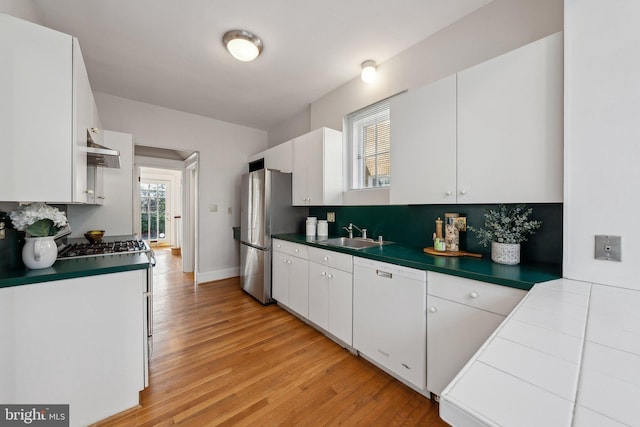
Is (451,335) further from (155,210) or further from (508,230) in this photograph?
(155,210)

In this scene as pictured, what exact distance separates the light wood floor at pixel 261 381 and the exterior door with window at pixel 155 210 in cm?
592

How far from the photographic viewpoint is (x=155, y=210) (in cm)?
754

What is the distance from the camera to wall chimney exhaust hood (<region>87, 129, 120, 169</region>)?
1.69 m

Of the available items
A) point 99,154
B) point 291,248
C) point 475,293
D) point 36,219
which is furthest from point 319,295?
point 99,154

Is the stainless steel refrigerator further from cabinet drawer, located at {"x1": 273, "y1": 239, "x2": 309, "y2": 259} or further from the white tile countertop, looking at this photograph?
the white tile countertop

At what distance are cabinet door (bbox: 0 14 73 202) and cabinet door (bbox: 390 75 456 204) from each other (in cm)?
202

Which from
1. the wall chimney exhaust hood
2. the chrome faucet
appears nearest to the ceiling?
the wall chimney exhaust hood

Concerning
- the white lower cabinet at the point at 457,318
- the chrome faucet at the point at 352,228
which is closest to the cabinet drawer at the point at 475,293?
the white lower cabinet at the point at 457,318

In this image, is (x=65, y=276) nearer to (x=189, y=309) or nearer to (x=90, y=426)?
(x=90, y=426)

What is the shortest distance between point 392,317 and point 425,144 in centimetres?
→ 124

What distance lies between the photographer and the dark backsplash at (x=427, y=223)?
150 centimetres

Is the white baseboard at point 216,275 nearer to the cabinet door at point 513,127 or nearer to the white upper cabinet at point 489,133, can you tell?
the white upper cabinet at point 489,133

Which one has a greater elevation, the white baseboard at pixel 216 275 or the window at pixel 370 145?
the window at pixel 370 145

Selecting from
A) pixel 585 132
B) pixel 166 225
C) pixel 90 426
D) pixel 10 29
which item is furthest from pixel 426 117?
pixel 166 225
